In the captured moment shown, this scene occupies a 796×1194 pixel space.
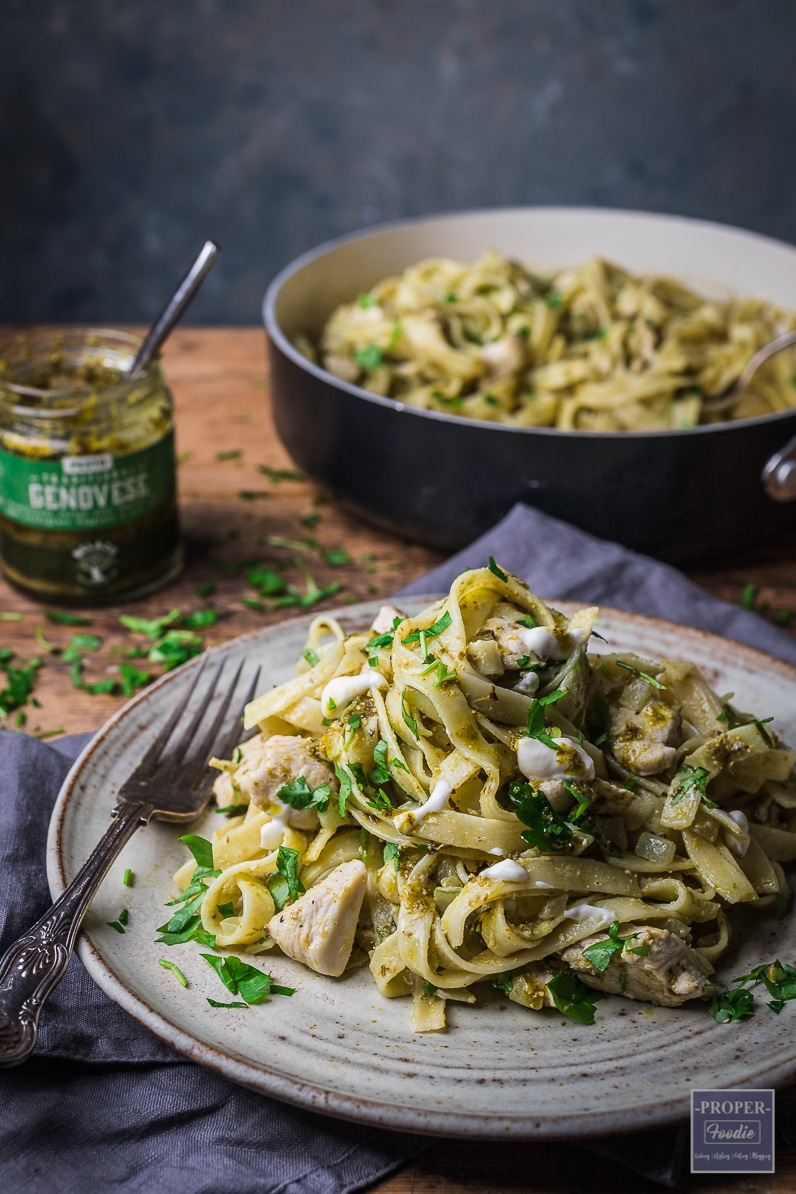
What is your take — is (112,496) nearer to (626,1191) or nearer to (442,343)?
(442,343)

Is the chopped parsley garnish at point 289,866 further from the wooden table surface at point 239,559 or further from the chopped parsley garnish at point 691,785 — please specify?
the chopped parsley garnish at point 691,785

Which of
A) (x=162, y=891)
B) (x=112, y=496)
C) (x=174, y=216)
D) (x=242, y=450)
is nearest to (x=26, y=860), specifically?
(x=162, y=891)

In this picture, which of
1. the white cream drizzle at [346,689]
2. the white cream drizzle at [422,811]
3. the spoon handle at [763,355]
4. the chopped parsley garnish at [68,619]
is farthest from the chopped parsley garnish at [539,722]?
the spoon handle at [763,355]

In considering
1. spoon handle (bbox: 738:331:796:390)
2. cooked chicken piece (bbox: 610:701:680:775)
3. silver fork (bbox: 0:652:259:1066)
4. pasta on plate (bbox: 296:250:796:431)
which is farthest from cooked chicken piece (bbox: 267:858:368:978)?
spoon handle (bbox: 738:331:796:390)

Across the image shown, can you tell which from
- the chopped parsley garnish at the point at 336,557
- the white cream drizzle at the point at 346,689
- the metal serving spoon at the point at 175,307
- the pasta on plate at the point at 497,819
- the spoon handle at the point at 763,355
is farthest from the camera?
the spoon handle at the point at 763,355

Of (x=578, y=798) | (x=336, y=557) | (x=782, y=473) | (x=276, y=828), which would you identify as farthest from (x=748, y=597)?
(x=276, y=828)

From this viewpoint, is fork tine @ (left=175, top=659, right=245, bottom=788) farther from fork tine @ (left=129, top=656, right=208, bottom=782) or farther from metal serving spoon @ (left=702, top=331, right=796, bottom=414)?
metal serving spoon @ (left=702, top=331, right=796, bottom=414)
